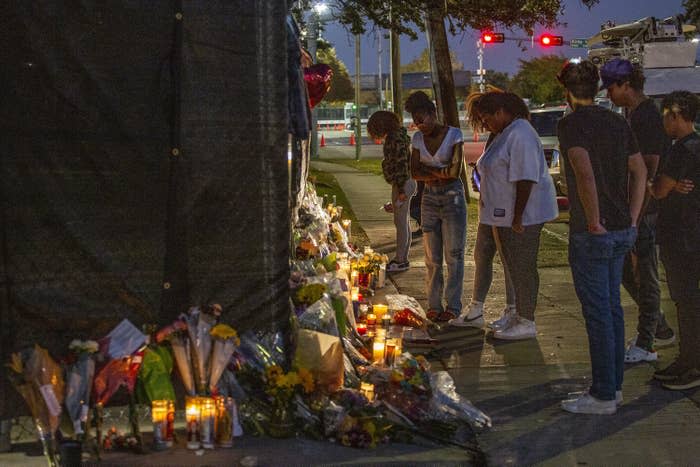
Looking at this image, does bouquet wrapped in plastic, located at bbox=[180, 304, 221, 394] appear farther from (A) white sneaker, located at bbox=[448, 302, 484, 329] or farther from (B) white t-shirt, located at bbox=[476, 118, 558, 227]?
(A) white sneaker, located at bbox=[448, 302, 484, 329]

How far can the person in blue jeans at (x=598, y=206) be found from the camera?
5184 millimetres

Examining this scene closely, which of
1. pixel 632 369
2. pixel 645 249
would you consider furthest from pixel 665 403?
pixel 645 249

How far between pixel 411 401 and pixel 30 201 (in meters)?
2.29

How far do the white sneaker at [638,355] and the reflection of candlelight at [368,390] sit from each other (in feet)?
6.79

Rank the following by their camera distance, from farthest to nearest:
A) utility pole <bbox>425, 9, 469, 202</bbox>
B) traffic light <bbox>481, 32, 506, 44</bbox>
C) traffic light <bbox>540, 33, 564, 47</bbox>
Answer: traffic light <bbox>540, 33, 564, 47</bbox>
traffic light <bbox>481, 32, 506, 44</bbox>
utility pole <bbox>425, 9, 469, 202</bbox>

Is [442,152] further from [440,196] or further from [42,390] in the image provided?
[42,390]

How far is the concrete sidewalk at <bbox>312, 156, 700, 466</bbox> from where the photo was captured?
4.84m

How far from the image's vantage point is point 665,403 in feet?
18.3

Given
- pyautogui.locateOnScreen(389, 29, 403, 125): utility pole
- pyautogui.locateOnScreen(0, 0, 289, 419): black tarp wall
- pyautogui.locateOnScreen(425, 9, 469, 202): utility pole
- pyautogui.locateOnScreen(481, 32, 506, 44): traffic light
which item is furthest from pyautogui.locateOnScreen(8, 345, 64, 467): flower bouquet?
pyautogui.locateOnScreen(481, 32, 506, 44): traffic light

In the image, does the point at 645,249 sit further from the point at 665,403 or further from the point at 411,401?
the point at 411,401

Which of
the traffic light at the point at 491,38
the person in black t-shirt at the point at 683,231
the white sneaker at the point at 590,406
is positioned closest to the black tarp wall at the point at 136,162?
the white sneaker at the point at 590,406

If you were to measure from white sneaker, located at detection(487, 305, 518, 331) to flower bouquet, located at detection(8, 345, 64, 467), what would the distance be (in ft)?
12.4

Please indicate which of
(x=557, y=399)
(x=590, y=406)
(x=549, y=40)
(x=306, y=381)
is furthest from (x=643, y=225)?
(x=549, y=40)

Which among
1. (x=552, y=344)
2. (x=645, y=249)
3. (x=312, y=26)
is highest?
(x=312, y=26)
